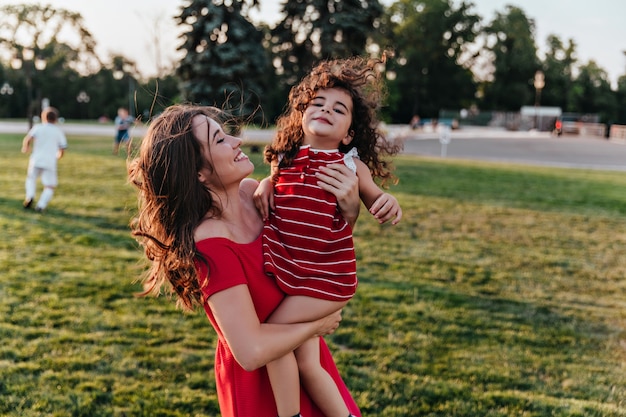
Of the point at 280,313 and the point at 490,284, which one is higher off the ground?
the point at 280,313

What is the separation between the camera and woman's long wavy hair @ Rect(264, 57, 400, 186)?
2.08m

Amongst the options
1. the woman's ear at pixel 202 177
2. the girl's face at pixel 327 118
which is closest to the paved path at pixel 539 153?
the girl's face at pixel 327 118

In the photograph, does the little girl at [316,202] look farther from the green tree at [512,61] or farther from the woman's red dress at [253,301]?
the green tree at [512,61]

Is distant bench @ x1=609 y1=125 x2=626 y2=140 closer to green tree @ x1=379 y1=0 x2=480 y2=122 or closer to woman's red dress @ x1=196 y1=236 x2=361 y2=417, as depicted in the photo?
green tree @ x1=379 y1=0 x2=480 y2=122

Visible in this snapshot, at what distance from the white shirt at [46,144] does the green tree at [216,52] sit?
12191mm

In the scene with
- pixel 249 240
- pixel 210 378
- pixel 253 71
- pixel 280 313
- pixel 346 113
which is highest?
pixel 253 71

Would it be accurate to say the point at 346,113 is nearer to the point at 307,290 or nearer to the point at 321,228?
the point at 321,228

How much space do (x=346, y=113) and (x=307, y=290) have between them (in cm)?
67

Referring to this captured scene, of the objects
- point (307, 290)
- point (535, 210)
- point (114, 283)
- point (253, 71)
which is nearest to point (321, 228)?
point (307, 290)

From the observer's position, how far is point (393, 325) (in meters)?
5.43

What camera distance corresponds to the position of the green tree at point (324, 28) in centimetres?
2566

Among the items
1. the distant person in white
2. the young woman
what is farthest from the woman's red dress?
the distant person in white

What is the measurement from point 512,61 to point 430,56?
10982mm

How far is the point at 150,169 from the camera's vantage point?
177cm
